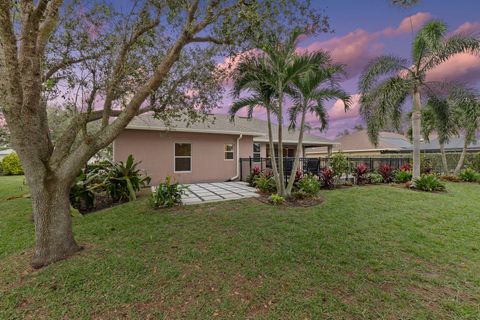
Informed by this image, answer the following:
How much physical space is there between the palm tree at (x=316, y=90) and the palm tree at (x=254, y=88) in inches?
30.0

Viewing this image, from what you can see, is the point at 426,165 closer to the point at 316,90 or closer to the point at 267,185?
the point at 316,90

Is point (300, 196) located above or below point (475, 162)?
below

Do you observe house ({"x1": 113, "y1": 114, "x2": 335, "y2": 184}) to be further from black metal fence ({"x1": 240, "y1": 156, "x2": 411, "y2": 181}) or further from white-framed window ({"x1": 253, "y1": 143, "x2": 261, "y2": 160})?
white-framed window ({"x1": 253, "y1": 143, "x2": 261, "y2": 160})

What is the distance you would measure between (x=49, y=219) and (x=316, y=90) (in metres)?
7.04

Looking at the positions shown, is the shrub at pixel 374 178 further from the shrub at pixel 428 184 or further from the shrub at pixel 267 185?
the shrub at pixel 267 185

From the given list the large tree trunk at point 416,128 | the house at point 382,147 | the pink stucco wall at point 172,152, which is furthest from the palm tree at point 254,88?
the house at point 382,147

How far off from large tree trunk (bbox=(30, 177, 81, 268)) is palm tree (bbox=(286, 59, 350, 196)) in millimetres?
5624

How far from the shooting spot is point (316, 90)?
6887 millimetres

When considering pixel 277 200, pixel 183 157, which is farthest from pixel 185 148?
pixel 277 200

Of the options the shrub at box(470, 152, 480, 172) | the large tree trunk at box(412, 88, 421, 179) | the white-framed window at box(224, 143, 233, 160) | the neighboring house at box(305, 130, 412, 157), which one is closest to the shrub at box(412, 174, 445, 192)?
the large tree trunk at box(412, 88, 421, 179)

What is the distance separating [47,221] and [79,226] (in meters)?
1.96

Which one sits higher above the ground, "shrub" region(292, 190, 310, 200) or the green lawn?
"shrub" region(292, 190, 310, 200)

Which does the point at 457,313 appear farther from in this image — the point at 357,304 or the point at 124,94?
the point at 124,94

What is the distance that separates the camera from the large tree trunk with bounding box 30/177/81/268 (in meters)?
3.28
